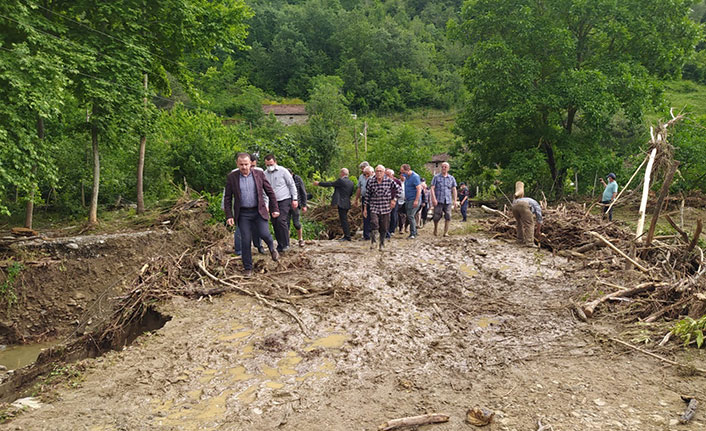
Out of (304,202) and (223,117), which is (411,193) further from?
(223,117)

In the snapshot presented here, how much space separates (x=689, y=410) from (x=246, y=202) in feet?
20.0

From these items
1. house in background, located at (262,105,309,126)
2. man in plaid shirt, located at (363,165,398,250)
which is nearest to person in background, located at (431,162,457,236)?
man in plaid shirt, located at (363,165,398,250)

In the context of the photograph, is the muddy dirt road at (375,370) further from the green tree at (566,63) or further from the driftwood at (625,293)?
the green tree at (566,63)

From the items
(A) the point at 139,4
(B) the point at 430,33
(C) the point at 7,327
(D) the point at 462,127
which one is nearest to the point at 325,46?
(B) the point at 430,33

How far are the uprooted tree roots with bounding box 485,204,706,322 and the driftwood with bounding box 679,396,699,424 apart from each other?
5.76 feet

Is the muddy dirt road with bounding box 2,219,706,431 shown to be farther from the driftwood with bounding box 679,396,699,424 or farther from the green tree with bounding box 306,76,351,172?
the green tree with bounding box 306,76,351,172

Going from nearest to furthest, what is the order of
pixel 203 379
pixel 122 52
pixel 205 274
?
pixel 203 379 → pixel 205 274 → pixel 122 52

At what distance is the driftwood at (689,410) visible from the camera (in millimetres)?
3142

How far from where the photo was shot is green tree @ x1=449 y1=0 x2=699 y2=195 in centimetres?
1858

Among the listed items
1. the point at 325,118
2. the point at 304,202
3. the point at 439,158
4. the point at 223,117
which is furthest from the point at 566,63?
the point at 325,118

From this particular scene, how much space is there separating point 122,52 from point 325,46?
93075 millimetres

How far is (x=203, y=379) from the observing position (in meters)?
4.07

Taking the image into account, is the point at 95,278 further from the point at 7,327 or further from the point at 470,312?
the point at 470,312

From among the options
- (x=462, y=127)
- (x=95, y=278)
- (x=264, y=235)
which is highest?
(x=462, y=127)
